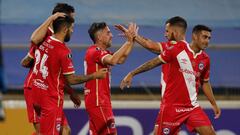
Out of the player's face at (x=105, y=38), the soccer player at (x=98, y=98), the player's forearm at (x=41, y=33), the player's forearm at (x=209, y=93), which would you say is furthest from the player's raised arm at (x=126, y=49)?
the player's forearm at (x=209, y=93)

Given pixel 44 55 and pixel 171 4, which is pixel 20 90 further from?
pixel 171 4

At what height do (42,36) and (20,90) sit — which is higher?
(42,36)

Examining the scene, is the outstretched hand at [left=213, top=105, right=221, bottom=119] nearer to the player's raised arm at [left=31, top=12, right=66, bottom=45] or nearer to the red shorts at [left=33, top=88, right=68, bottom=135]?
the red shorts at [left=33, top=88, right=68, bottom=135]

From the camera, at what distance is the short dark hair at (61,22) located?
7.18 m

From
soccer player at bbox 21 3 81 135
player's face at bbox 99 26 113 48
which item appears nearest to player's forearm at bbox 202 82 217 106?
player's face at bbox 99 26 113 48

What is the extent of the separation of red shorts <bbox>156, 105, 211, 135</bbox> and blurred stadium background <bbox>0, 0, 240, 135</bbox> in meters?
0.96

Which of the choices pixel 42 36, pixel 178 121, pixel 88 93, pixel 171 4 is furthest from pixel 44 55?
pixel 171 4

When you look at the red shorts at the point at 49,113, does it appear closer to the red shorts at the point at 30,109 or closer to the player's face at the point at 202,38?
the red shorts at the point at 30,109

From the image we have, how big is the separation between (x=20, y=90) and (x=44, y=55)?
5.72 ft

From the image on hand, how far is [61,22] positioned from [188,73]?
1.60 metres

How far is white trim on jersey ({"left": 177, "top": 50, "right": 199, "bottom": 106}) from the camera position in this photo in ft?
25.9

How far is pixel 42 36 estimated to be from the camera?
7.20 meters

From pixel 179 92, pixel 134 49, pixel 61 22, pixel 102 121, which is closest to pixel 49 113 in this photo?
pixel 61 22

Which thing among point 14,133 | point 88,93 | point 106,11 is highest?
point 106,11
